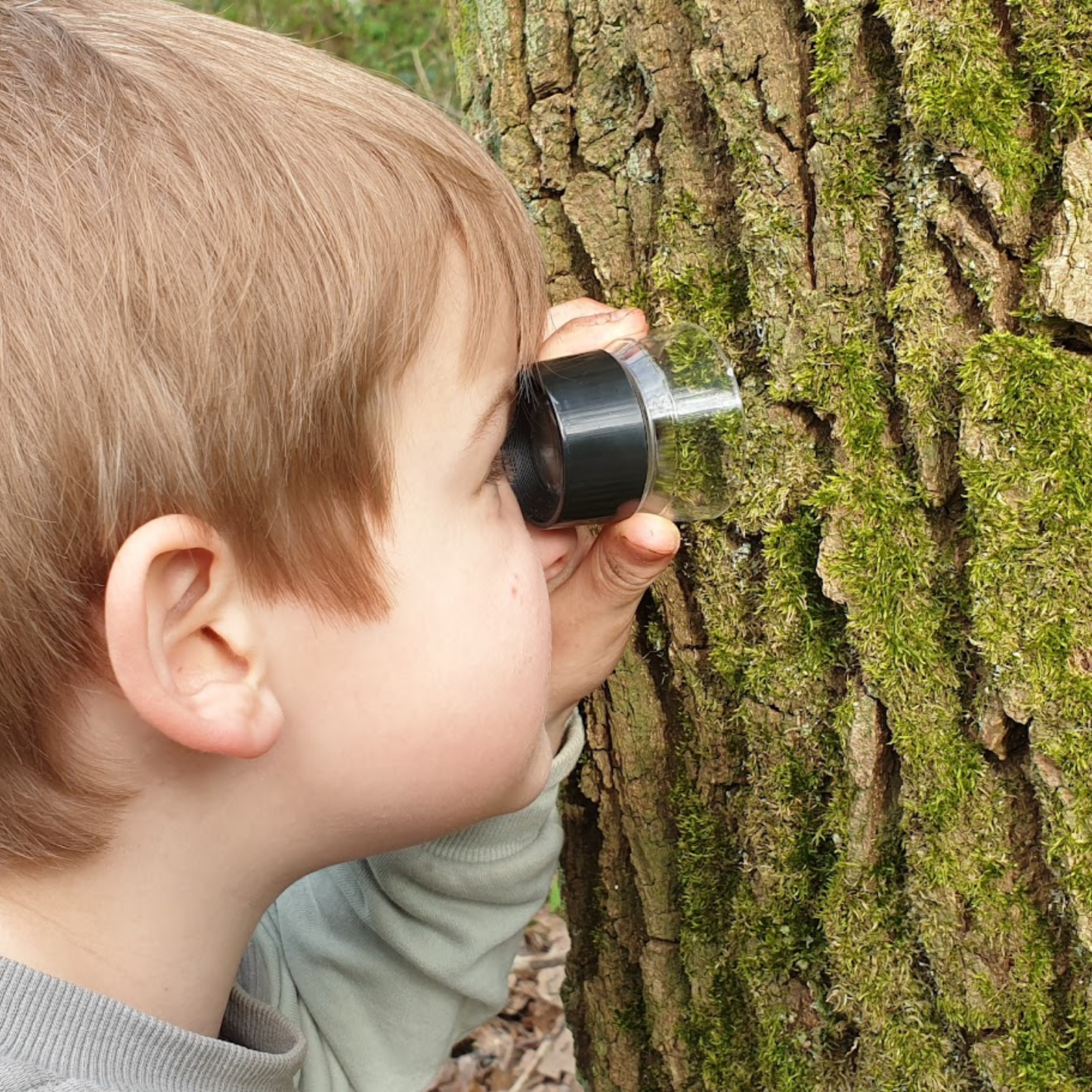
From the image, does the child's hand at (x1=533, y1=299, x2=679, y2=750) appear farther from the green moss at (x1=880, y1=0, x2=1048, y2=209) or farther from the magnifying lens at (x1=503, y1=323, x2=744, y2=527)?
the green moss at (x1=880, y1=0, x2=1048, y2=209)

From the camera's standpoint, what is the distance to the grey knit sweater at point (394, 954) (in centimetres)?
177

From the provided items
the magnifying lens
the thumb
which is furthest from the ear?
the thumb

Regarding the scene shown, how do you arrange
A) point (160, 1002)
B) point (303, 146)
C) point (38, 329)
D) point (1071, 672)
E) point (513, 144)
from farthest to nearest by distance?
point (513, 144) < point (160, 1002) < point (1071, 672) < point (303, 146) < point (38, 329)

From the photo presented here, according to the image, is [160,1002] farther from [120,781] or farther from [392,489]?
[392,489]

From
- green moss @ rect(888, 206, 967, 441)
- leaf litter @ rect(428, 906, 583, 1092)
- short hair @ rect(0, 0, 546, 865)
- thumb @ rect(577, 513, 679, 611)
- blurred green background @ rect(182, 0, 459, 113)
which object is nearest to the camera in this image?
short hair @ rect(0, 0, 546, 865)

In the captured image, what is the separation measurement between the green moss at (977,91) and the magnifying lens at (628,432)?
393 mm

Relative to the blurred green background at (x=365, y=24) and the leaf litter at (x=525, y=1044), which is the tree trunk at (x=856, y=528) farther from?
the blurred green background at (x=365, y=24)

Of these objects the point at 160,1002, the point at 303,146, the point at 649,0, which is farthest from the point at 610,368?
the point at 160,1002

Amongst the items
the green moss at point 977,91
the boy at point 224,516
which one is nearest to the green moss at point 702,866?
the boy at point 224,516

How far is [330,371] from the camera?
1208mm

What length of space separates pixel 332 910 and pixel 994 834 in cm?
103

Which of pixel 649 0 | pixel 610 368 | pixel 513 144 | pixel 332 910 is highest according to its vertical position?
pixel 649 0

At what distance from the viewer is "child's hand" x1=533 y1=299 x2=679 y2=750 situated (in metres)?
1.54

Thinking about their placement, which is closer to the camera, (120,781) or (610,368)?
(120,781)
